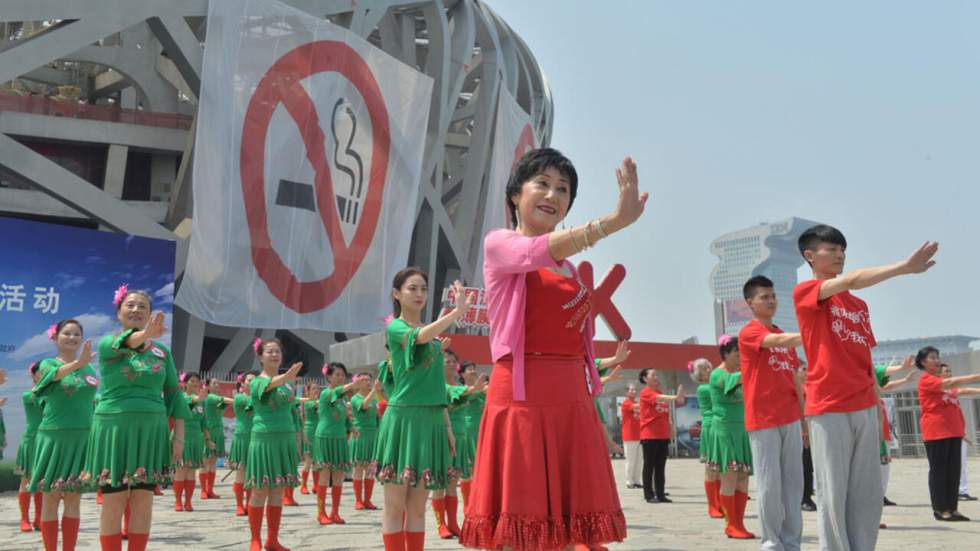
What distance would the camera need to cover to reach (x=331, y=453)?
1085 cm

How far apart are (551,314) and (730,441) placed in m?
5.37

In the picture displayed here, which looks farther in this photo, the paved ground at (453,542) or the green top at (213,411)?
the green top at (213,411)

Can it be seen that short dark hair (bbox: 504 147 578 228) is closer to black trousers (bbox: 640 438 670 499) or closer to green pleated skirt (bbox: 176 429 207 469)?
black trousers (bbox: 640 438 670 499)

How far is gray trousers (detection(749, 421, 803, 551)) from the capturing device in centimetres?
591

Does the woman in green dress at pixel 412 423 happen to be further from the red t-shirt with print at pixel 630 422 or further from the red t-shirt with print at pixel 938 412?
the red t-shirt with print at pixel 630 422

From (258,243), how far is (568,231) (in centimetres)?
2009

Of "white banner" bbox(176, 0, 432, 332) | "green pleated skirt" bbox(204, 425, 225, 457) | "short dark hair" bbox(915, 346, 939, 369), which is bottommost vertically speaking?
"green pleated skirt" bbox(204, 425, 225, 457)

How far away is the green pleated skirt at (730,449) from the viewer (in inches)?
313

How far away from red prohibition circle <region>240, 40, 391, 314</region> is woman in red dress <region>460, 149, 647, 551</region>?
1946 cm

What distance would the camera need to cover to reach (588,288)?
3.43m

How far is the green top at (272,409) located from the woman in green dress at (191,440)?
4654mm

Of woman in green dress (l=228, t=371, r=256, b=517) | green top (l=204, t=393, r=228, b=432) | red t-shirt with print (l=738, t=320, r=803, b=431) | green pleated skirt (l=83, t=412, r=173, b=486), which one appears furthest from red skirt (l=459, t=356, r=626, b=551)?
green top (l=204, t=393, r=228, b=432)

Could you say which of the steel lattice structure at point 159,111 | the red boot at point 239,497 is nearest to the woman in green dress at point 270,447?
the red boot at point 239,497

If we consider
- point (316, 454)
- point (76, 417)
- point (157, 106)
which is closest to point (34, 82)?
point (157, 106)
